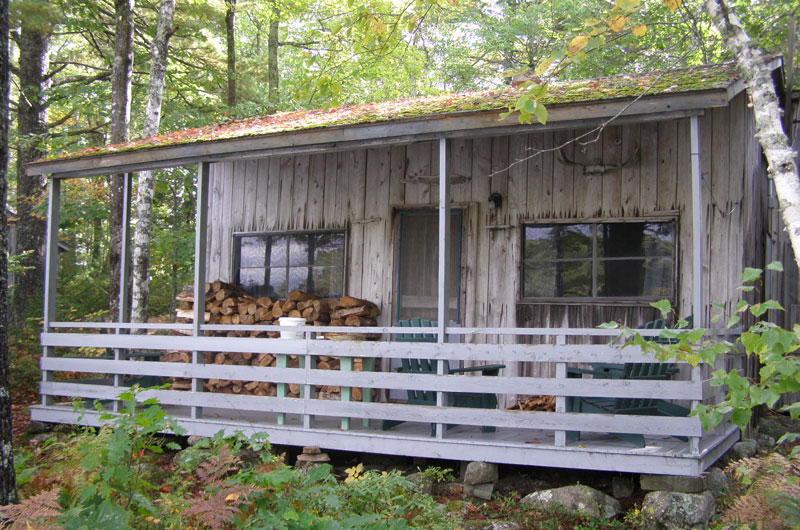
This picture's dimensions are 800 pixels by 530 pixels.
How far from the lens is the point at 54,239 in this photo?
884cm

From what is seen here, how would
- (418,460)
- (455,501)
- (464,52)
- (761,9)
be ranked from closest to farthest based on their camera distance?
1. (455,501)
2. (418,460)
3. (761,9)
4. (464,52)

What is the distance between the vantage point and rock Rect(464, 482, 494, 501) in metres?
5.90

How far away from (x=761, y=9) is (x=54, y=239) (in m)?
12.8

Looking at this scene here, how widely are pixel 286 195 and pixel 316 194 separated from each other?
1.63 ft

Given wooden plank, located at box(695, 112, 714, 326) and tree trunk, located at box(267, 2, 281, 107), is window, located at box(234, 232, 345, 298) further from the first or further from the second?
tree trunk, located at box(267, 2, 281, 107)

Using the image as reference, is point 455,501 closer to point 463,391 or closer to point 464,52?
point 463,391

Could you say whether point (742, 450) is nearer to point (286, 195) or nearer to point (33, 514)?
point (33, 514)

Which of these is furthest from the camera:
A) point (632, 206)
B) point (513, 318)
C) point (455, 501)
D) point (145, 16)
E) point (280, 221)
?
point (145, 16)

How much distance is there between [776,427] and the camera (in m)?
7.99

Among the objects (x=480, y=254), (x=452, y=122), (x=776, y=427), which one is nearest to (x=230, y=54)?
(x=480, y=254)

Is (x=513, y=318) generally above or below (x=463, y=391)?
above

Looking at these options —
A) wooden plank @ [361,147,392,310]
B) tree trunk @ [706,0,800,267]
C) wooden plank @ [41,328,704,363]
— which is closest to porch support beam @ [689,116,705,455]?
wooden plank @ [41,328,704,363]

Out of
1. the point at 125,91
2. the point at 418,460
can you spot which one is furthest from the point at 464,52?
the point at 418,460

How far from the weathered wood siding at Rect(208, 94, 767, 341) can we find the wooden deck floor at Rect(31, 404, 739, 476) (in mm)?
1650
